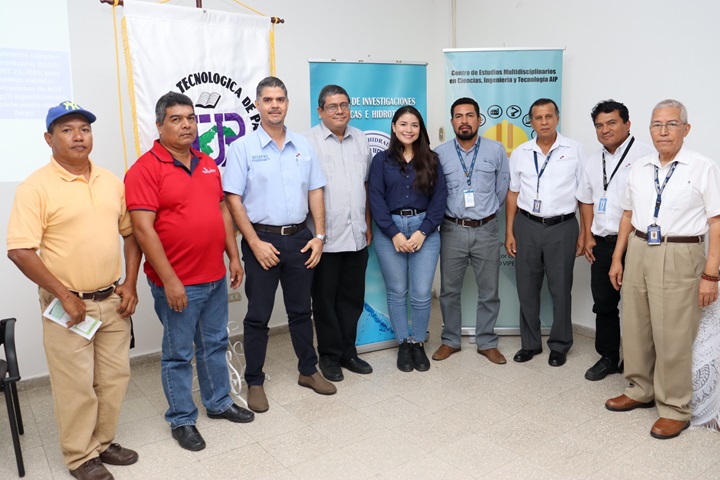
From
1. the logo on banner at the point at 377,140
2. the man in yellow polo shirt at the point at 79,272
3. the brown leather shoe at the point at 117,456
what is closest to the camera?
the man in yellow polo shirt at the point at 79,272

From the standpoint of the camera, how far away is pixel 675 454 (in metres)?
2.62

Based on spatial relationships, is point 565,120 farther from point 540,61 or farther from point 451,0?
point 451,0

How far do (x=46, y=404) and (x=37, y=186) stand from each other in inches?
66.5

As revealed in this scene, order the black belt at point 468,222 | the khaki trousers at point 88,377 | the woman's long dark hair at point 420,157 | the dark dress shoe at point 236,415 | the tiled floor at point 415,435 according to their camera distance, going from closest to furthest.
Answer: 1. the khaki trousers at point 88,377
2. the tiled floor at point 415,435
3. the dark dress shoe at point 236,415
4. the woman's long dark hair at point 420,157
5. the black belt at point 468,222

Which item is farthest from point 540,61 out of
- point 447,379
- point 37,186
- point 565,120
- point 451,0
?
point 37,186

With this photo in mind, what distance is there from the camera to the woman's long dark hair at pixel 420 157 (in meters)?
3.60

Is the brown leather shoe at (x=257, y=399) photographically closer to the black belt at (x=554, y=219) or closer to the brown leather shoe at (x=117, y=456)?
the brown leather shoe at (x=117, y=456)

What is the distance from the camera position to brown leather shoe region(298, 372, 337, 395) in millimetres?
3379

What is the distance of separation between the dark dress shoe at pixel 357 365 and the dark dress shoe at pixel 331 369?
11cm

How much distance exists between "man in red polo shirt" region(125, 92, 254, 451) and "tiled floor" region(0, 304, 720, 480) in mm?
264

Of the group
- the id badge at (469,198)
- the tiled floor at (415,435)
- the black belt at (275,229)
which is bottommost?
the tiled floor at (415,435)

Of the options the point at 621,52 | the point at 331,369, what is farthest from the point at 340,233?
the point at 621,52

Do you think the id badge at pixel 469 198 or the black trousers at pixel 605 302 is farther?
the id badge at pixel 469 198

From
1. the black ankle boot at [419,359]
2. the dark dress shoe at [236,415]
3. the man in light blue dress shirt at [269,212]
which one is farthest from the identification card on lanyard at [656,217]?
the dark dress shoe at [236,415]
